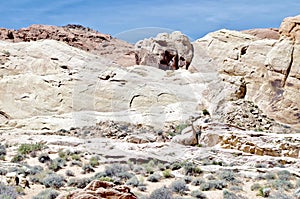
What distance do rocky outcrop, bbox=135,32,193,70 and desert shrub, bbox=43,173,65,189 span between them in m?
24.9

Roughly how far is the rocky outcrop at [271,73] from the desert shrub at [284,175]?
6.88 m

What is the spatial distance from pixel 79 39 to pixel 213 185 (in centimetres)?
5735

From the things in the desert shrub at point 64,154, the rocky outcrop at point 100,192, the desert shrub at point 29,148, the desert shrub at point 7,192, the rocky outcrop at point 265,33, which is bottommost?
the desert shrub at point 64,154

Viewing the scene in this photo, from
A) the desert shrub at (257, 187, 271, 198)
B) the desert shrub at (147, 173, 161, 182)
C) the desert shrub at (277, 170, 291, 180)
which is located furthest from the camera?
the desert shrub at (147, 173, 161, 182)

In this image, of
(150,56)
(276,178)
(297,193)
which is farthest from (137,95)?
(297,193)

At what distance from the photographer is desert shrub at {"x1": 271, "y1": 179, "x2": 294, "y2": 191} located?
36.5ft

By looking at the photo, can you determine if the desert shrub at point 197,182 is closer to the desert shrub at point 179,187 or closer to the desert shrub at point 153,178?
the desert shrub at point 179,187

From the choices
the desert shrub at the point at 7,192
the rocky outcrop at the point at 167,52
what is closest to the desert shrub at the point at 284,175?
the desert shrub at the point at 7,192

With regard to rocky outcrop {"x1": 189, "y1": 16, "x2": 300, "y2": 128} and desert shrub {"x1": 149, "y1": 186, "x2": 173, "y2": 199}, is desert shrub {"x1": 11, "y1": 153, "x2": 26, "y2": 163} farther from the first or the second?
rocky outcrop {"x1": 189, "y1": 16, "x2": 300, "y2": 128}

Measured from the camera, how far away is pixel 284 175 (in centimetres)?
1210

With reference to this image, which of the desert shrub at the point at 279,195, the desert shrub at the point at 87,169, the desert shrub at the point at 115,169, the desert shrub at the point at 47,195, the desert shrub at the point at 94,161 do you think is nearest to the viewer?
the desert shrub at the point at 47,195

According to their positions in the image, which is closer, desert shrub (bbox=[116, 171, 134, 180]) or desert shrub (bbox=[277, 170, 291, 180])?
desert shrub (bbox=[277, 170, 291, 180])

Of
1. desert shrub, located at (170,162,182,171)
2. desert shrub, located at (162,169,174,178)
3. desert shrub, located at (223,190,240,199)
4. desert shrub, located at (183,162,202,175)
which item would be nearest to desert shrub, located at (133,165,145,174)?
desert shrub, located at (162,169,174,178)

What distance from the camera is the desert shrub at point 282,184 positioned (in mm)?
11133
